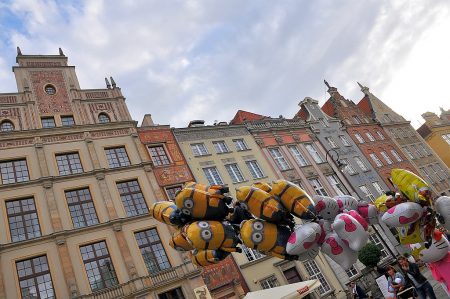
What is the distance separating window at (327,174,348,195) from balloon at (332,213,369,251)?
87.7ft

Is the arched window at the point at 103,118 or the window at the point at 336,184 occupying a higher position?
the arched window at the point at 103,118

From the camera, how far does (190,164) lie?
1002 inches

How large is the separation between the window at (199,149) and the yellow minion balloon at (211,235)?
21.1 meters

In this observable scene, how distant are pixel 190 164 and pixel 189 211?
20.0 meters

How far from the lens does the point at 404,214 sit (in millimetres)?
5418

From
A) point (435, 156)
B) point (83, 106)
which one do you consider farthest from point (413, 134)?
point (83, 106)

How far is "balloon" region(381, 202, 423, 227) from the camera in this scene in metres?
5.42

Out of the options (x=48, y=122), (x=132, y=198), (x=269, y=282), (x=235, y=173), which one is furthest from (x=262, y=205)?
(x=235, y=173)

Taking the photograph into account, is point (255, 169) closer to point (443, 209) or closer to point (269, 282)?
point (269, 282)

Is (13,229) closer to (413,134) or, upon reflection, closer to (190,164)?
(190,164)

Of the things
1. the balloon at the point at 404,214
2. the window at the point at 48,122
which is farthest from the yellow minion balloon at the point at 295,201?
the window at the point at 48,122

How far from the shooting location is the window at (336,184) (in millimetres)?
31075

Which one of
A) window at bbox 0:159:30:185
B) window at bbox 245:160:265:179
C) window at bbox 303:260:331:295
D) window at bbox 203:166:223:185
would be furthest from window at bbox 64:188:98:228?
window at bbox 303:260:331:295

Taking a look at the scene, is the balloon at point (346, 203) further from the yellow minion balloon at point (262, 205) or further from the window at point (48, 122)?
the window at point (48, 122)
